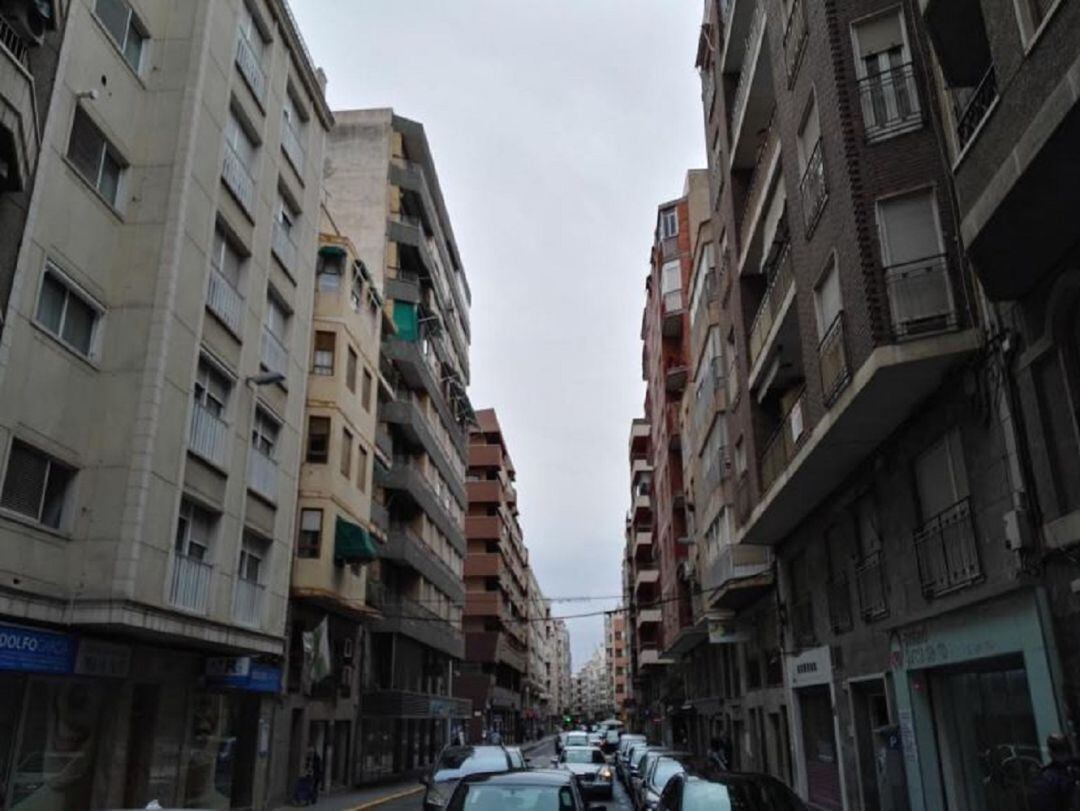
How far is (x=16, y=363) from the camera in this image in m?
13.3

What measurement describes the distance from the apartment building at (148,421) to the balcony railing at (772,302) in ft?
37.4

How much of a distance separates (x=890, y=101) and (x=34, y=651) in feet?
49.3

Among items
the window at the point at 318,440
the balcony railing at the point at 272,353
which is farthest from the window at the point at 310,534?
the balcony railing at the point at 272,353

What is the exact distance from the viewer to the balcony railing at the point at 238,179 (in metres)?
20.2

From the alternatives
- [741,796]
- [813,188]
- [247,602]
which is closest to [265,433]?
[247,602]

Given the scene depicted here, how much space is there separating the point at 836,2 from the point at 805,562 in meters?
11.8

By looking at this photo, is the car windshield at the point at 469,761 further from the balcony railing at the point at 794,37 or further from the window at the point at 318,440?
the balcony railing at the point at 794,37

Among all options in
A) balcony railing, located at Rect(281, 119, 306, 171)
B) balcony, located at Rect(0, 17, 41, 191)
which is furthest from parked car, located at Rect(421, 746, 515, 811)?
balcony railing, located at Rect(281, 119, 306, 171)

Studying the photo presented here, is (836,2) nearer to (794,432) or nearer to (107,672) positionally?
(794,432)

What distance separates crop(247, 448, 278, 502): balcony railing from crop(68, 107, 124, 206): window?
22.2 ft

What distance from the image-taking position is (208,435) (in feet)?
61.4

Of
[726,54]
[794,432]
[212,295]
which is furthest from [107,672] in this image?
[726,54]

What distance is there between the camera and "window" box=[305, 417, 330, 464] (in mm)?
27547

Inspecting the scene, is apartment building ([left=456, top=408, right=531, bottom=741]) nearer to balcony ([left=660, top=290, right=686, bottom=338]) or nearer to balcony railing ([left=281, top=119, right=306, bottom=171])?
balcony ([left=660, top=290, right=686, bottom=338])
